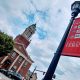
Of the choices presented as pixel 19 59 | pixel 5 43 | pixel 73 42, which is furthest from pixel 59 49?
pixel 19 59

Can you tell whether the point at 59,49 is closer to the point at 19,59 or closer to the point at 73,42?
the point at 73,42

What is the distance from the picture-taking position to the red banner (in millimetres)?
4559

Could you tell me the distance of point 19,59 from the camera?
167 ft

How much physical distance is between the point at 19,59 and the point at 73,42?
46954 millimetres

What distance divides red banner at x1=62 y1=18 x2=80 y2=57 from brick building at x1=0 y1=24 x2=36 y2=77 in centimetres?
4309

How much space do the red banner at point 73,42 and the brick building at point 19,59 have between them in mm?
43091

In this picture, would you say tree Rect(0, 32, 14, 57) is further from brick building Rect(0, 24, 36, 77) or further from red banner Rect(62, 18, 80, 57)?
red banner Rect(62, 18, 80, 57)

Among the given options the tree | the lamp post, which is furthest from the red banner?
the tree

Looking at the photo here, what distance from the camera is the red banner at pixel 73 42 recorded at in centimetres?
456

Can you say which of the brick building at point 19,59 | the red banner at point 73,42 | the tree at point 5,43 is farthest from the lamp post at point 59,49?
the brick building at point 19,59

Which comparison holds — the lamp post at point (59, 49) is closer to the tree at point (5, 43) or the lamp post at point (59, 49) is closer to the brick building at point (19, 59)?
the tree at point (5, 43)

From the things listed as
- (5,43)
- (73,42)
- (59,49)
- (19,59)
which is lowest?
(59,49)

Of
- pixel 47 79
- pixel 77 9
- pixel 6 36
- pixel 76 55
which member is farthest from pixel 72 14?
pixel 6 36

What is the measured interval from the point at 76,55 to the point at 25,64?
163 ft
